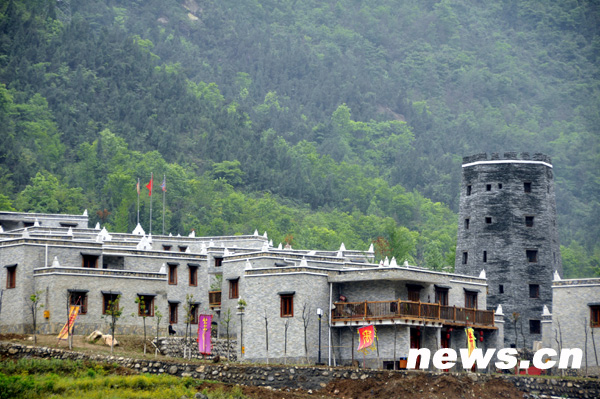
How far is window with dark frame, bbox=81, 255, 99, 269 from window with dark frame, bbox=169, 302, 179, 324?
6508 mm

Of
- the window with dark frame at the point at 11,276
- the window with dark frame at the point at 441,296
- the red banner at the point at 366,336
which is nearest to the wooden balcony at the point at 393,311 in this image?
the red banner at the point at 366,336

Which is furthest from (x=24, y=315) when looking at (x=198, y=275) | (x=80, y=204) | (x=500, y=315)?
(x=80, y=204)

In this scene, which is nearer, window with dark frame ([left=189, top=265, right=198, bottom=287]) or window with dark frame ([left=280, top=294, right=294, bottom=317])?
window with dark frame ([left=280, top=294, right=294, bottom=317])

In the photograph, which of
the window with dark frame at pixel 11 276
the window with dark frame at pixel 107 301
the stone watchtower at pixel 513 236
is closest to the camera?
the window with dark frame at pixel 107 301

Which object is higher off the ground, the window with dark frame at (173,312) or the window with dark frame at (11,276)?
the window with dark frame at (11,276)

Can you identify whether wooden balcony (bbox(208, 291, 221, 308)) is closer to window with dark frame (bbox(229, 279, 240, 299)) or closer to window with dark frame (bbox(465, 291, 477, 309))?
window with dark frame (bbox(229, 279, 240, 299))

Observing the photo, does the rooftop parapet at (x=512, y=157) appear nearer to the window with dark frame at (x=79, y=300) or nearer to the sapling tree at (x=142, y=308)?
the sapling tree at (x=142, y=308)

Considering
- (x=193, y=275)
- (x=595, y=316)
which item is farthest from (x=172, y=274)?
(x=595, y=316)

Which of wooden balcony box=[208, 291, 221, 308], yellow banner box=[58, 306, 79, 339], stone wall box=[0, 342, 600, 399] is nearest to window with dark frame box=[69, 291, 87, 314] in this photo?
yellow banner box=[58, 306, 79, 339]

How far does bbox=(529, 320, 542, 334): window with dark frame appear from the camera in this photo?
9450 cm

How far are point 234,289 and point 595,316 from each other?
2496cm

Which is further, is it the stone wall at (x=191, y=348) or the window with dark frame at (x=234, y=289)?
the window with dark frame at (x=234, y=289)

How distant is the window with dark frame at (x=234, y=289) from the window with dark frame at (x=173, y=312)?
4706 mm

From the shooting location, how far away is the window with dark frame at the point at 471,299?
8122 centimetres
